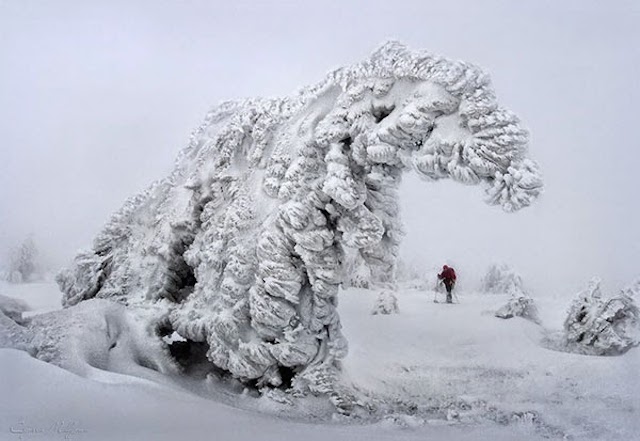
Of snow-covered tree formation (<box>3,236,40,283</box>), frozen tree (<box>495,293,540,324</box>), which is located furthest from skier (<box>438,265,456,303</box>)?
snow-covered tree formation (<box>3,236,40,283</box>)

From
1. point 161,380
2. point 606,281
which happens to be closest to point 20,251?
point 161,380

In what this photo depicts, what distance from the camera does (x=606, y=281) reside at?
7.39ft

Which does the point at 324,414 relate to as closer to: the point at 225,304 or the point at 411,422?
the point at 411,422

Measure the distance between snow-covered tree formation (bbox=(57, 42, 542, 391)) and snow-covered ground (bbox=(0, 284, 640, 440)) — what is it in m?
0.18

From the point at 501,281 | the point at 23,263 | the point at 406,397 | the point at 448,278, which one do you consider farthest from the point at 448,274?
the point at 23,263

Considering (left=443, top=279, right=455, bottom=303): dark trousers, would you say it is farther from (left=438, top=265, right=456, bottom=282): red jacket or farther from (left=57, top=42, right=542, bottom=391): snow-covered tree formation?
(left=57, top=42, right=542, bottom=391): snow-covered tree formation

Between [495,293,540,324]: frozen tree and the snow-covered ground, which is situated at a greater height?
[495,293,540,324]: frozen tree

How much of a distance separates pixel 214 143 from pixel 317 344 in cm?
97

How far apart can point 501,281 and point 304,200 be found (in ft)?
2.73

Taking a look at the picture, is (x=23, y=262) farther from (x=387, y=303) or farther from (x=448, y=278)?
(x=448, y=278)

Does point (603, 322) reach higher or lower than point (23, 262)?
higher

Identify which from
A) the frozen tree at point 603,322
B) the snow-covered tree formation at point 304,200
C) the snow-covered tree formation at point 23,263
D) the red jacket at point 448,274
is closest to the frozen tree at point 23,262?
the snow-covered tree formation at point 23,263

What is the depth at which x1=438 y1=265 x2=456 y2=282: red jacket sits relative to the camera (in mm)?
2652

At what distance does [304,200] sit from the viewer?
239cm
